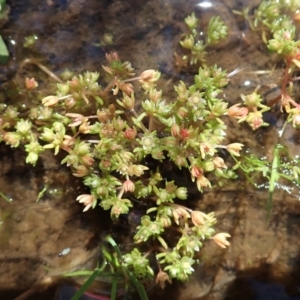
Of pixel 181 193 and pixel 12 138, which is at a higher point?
pixel 12 138

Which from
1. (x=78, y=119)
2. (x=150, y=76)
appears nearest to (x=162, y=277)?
(x=78, y=119)

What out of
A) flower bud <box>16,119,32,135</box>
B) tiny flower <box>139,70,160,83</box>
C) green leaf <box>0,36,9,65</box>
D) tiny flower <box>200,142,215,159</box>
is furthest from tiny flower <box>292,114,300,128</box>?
green leaf <box>0,36,9,65</box>

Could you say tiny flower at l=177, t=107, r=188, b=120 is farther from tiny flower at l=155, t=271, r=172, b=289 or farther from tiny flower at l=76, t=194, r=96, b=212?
tiny flower at l=155, t=271, r=172, b=289

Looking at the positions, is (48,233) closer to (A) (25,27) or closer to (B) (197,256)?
(B) (197,256)

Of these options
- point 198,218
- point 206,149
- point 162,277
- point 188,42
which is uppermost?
point 188,42

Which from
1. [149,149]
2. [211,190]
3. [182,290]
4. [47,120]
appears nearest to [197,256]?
[182,290]

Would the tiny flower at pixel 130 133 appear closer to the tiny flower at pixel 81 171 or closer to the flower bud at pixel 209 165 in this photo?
the tiny flower at pixel 81 171

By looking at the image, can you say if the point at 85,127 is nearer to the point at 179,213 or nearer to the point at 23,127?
the point at 23,127

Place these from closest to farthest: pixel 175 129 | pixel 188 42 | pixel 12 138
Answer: pixel 175 129 < pixel 12 138 < pixel 188 42
